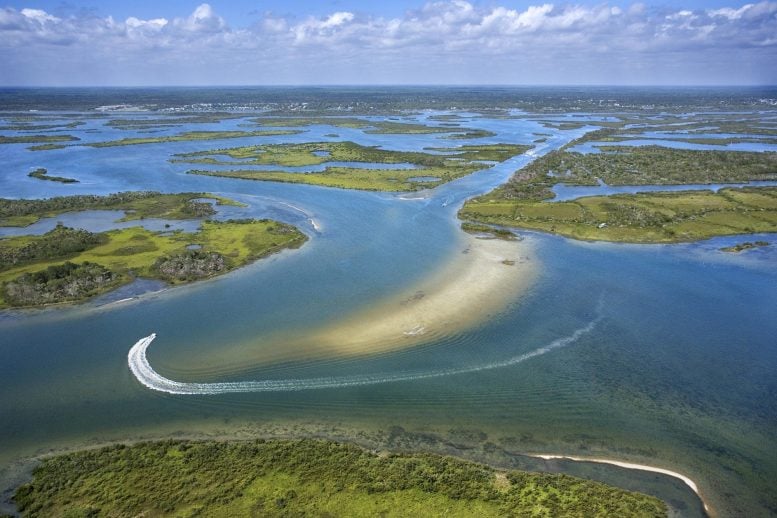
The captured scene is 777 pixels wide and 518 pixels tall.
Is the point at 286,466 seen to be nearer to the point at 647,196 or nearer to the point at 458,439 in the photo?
the point at 458,439

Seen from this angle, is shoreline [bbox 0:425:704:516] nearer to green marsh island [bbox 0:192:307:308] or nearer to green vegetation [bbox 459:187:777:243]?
green marsh island [bbox 0:192:307:308]

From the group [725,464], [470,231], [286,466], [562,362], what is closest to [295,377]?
[286,466]

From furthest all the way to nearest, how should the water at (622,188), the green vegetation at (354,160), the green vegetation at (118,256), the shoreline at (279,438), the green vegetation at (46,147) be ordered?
the green vegetation at (46,147), the green vegetation at (354,160), the water at (622,188), the green vegetation at (118,256), the shoreline at (279,438)

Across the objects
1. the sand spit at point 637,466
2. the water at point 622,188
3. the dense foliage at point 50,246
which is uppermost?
the water at point 622,188

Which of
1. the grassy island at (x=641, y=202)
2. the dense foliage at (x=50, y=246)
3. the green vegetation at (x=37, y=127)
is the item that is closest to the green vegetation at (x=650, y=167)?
the grassy island at (x=641, y=202)

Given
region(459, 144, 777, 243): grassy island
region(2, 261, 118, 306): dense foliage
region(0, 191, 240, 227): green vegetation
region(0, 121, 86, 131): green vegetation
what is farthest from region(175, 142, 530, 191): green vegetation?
region(0, 121, 86, 131): green vegetation

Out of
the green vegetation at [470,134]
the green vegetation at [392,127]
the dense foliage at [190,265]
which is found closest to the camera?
the dense foliage at [190,265]

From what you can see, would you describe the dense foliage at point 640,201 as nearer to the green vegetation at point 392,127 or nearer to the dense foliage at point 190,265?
the dense foliage at point 190,265

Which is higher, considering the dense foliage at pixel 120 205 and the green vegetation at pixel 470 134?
the green vegetation at pixel 470 134
